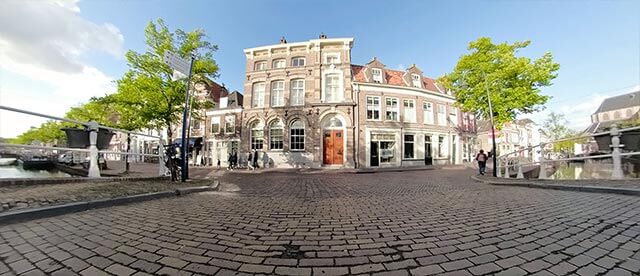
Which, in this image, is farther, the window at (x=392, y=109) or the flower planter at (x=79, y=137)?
the window at (x=392, y=109)

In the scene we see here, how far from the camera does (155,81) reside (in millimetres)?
13578

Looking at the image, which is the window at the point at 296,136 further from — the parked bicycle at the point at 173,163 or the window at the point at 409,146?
the parked bicycle at the point at 173,163

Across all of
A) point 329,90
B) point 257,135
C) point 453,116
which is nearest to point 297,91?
point 329,90

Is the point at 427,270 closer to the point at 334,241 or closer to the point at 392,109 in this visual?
the point at 334,241

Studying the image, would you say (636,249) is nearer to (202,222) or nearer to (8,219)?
(202,222)

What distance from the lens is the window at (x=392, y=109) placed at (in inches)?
824

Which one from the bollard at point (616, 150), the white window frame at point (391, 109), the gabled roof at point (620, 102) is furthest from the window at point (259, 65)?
the gabled roof at point (620, 102)

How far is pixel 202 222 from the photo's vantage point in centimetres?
329

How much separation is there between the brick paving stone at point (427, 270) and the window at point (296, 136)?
724 inches

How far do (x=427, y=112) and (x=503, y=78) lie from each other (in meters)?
8.40

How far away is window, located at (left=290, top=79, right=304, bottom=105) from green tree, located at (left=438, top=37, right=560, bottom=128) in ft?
40.1

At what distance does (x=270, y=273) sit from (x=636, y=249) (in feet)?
10.9

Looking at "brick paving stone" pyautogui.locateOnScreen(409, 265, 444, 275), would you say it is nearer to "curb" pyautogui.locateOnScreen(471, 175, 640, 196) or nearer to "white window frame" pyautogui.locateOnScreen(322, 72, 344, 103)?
"curb" pyautogui.locateOnScreen(471, 175, 640, 196)

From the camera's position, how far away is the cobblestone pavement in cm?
193
